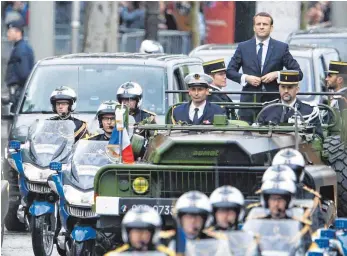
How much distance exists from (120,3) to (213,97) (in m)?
22.6

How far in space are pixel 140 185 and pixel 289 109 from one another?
215cm

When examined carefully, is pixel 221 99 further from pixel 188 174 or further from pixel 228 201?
pixel 228 201

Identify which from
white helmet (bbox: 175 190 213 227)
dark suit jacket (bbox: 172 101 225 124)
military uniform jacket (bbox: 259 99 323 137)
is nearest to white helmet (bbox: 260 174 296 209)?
white helmet (bbox: 175 190 213 227)

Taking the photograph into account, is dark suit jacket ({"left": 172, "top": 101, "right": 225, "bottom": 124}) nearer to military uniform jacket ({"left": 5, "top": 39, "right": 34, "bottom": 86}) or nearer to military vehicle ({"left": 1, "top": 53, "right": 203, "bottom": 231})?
military vehicle ({"left": 1, "top": 53, "right": 203, "bottom": 231})

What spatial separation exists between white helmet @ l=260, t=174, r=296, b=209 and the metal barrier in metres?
25.8

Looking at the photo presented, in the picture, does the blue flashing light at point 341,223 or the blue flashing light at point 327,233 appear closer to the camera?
the blue flashing light at point 327,233

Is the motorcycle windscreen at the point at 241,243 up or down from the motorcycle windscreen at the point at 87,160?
down

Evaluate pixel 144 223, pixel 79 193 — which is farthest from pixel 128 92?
pixel 144 223

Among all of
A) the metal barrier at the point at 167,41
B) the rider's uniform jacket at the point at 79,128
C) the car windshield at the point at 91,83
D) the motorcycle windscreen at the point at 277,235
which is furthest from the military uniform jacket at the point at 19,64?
the motorcycle windscreen at the point at 277,235

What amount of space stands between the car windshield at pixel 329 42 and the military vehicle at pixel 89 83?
5.32 m

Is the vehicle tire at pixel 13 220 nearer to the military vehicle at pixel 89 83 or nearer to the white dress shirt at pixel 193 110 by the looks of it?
the military vehicle at pixel 89 83

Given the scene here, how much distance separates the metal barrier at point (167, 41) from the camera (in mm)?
37125

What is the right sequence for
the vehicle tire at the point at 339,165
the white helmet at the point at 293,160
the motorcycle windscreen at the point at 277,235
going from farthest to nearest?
the vehicle tire at the point at 339,165 < the white helmet at the point at 293,160 < the motorcycle windscreen at the point at 277,235

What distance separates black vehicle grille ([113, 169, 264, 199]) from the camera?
1272 centimetres
